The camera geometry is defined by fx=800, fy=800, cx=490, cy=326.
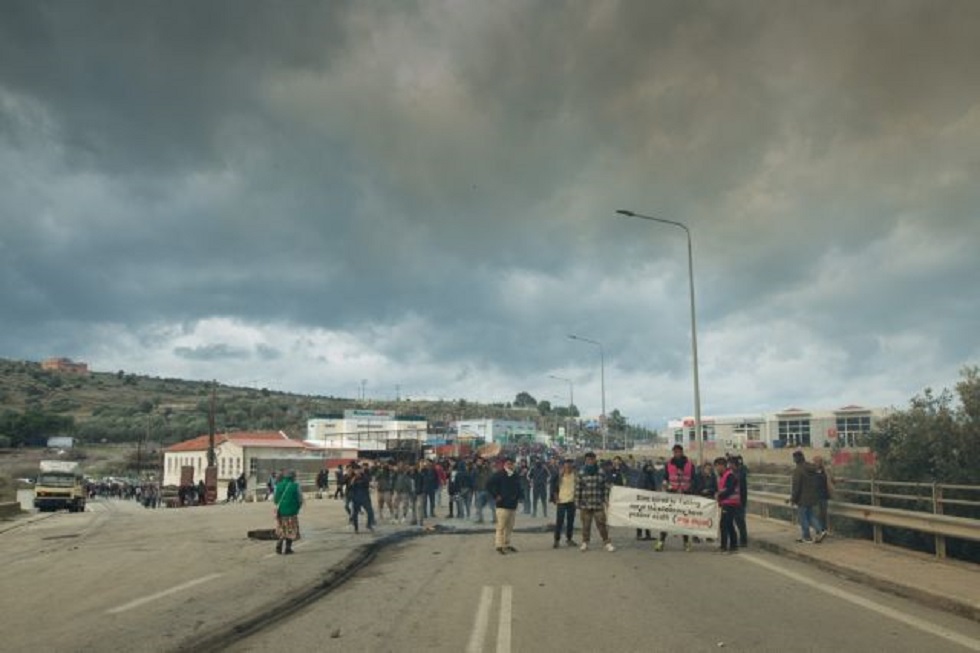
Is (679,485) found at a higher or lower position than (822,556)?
higher

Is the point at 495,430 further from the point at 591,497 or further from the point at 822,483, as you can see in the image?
the point at 822,483

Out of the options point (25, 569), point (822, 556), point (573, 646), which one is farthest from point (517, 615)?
point (25, 569)

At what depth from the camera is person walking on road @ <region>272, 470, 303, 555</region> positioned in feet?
51.8

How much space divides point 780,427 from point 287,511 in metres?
97.0

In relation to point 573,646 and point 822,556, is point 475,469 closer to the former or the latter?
point 822,556

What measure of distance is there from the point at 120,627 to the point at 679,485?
11.2 meters

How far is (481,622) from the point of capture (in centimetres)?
858

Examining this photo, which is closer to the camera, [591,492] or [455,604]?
[455,604]

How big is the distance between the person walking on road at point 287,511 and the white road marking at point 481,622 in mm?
6231

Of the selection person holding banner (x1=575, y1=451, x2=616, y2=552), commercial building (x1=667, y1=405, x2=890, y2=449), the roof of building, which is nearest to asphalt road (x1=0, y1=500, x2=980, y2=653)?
person holding banner (x1=575, y1=451, x2=616, y2=552)

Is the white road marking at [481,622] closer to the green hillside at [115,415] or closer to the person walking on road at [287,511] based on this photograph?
the person walking on road at [287,511]

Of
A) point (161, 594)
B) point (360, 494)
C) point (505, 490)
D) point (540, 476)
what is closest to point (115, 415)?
point (540, 476)

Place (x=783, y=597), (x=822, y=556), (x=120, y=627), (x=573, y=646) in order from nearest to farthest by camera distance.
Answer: (x=573, y=646) → (x=120, y=627) → (x=783, y=597) → (x=822, y=556)

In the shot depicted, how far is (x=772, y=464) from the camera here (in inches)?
2073
